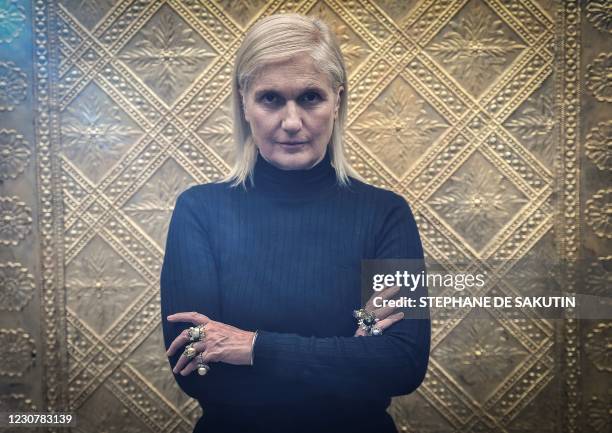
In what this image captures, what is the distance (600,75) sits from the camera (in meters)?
2.02

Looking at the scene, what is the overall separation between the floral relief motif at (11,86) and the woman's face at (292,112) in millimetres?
845

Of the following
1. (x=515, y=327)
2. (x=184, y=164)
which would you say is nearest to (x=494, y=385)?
(x=515, y=327)

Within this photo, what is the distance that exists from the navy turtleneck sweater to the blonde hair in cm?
5

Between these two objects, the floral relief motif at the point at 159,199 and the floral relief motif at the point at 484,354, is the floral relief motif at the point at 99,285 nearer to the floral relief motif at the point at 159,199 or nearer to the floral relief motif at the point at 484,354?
the floral relief motif at the point at 159,199

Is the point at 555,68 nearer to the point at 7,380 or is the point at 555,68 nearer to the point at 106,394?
the point at 106,394

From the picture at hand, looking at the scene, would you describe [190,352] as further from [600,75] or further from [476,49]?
[600,75]

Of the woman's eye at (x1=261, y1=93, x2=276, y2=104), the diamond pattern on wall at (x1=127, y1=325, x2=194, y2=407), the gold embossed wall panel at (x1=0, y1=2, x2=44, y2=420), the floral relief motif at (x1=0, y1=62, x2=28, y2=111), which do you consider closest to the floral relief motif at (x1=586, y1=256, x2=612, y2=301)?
the woman's eye at (x1=261, y1=93, x2=276, y2=104)

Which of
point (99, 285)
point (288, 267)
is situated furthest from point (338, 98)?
point (99, 285)

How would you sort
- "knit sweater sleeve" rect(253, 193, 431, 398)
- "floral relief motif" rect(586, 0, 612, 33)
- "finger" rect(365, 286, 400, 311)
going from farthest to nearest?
1. "floral relief motif" rect(586, 0, 612, 33)
2. "finger" rect(365, 286, 400, 311)
3. "knit sweater sleeve" rect(253, 193, 431, 398)

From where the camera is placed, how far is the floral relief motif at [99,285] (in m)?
2.07

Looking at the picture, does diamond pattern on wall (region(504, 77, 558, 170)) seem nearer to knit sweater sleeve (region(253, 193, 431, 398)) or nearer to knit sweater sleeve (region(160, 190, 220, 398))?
knit sweater sleeve (region(253, 193, 431, 398))

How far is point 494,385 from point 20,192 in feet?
6.13

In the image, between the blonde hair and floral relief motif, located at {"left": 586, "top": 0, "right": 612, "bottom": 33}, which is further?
floral relief motif, located at {"left": 586, "top": 0, "right": 612, "bottom": 33}

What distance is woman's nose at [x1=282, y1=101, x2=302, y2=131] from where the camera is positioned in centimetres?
184
